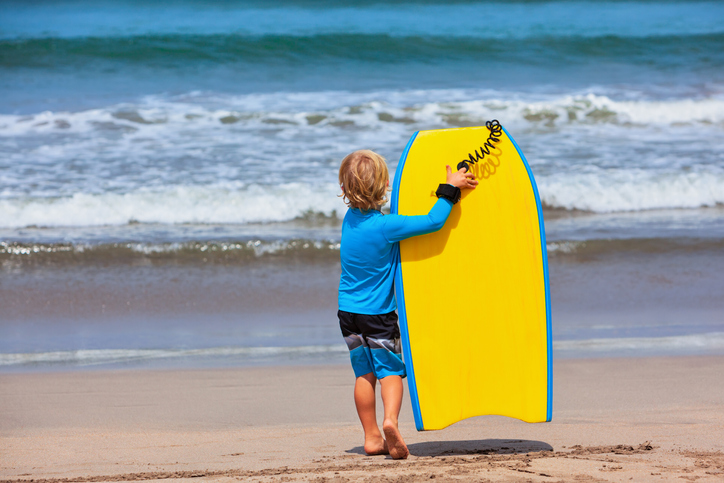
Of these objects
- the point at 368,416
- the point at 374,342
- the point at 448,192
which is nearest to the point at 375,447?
the point at 368,416

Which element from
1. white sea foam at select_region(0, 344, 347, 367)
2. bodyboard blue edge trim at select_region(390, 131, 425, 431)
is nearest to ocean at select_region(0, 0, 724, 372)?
white sea foam at select_region(0, 344, 347, 367)

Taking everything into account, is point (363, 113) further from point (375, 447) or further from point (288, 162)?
point (375, 447)

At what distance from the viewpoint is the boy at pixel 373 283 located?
2.34 metres

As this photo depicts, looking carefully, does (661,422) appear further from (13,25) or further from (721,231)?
(13,25)

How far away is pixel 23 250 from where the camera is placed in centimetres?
535

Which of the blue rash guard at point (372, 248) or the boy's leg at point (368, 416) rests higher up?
the blue rash guard at point (372, 248)

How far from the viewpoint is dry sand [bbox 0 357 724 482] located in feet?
7.07

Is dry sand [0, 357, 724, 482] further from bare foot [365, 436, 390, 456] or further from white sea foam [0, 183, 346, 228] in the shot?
white sea foam [0, 183, 346, 228]

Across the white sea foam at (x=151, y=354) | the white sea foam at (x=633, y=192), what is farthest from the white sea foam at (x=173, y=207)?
the white sea foam at (x=151, y=354)

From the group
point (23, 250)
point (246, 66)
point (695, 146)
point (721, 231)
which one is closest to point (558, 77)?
point (695, 146)

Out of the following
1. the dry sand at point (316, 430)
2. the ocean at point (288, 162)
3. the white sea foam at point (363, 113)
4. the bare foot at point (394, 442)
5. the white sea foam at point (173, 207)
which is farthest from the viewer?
the white sea foam at point (363, 113)

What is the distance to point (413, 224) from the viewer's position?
235 centimetres

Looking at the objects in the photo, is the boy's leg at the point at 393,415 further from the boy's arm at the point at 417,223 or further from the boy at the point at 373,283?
the boy's arm at the point at 417,223

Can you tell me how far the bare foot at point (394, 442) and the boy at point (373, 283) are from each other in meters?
0.03
